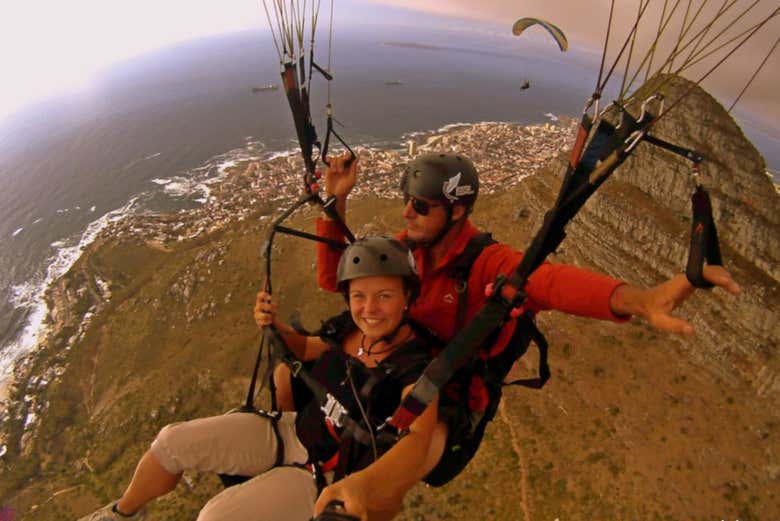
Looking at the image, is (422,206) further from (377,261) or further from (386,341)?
(386,341)

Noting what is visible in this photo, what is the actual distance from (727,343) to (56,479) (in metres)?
50.1

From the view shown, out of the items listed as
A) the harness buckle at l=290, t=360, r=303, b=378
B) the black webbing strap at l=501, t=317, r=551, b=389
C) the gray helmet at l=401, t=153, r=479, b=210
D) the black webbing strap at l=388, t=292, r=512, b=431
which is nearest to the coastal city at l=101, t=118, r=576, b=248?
the gray helmet at l=401, t=153, r=479, b=210

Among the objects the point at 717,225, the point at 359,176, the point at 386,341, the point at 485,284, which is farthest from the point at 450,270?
Result: the point at 359,176

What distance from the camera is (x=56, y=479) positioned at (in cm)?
3566

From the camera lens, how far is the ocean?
78.6 metres

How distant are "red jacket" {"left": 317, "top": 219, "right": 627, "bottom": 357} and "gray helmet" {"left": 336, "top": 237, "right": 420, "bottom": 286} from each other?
1.79 ft

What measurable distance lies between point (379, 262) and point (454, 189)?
168 centimetres

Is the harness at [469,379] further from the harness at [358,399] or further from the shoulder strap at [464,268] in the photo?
the harness at [358,399]

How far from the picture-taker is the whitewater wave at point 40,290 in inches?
2303

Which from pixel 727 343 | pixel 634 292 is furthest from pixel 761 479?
pixel 634 292

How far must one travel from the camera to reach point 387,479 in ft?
8.74

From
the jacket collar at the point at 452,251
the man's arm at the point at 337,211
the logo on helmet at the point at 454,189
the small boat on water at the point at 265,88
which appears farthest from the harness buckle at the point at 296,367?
the small boat on water at the point at 265,88

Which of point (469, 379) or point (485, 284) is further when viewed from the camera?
point (485, 284)

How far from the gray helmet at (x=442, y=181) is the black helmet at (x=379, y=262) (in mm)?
1090
